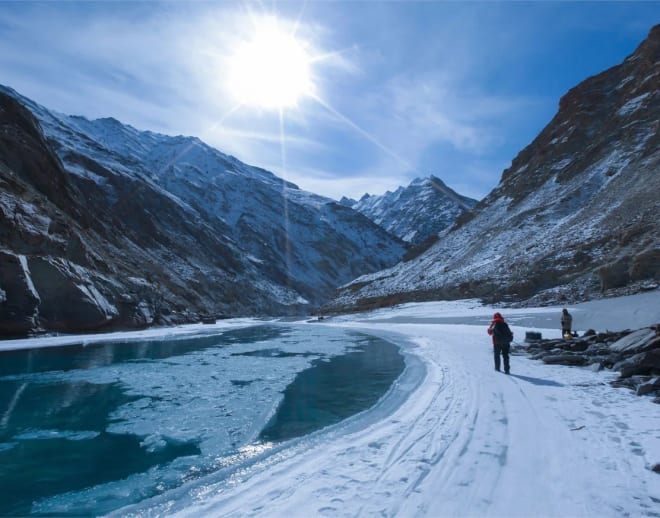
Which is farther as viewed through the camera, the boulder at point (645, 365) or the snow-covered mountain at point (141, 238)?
the snow-covered mountain at point (141, 238)

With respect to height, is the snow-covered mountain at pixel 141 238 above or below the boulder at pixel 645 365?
above

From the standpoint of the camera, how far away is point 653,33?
65.1 metres

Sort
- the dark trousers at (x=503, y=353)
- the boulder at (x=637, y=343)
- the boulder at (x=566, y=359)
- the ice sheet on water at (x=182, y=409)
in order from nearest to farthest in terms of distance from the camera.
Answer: the ice sheet on water at (x=182, y=409)
the boulder at (x=637, y=343)
the dark trousers at (x=503, y=353)
the boulder at (x=566, y=359)

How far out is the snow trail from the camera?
13.9ft

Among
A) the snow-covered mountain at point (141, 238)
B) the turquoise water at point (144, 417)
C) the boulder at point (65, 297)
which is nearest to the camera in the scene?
the turquoise water at point (144, 417)

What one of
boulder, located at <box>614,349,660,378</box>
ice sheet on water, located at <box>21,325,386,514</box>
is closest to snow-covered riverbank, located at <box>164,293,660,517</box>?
boulder, located at <box>614,349,660,378</box>

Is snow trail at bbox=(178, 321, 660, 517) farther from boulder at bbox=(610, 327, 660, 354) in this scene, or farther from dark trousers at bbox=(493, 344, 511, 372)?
dark trousers at bbox=(493, 344, 511, 372)

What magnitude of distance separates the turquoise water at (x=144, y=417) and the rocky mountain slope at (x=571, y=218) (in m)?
24.6

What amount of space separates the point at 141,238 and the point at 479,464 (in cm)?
8699

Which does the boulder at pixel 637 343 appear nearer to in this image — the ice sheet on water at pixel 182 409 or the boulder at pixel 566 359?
the boulder at pixel 566 359

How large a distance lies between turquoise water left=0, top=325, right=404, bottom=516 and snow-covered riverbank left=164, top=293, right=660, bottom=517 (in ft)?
4.13

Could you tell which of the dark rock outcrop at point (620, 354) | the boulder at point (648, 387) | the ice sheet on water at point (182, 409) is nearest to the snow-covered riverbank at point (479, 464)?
the boulder at point (648, 387)

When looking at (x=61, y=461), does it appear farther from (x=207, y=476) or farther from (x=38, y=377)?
(x=38, y=377)

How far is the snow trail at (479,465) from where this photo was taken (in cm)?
423
